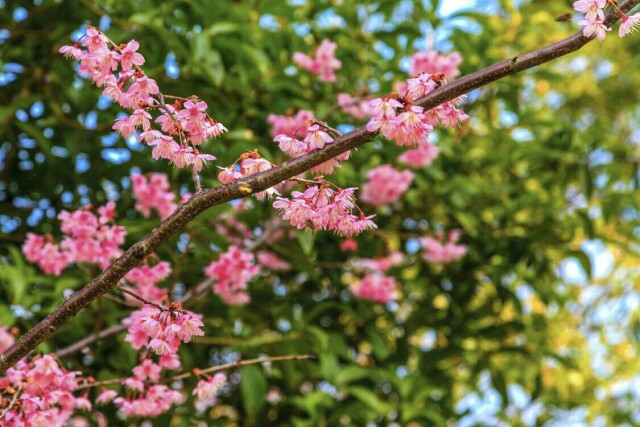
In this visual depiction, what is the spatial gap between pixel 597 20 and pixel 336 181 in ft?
4.14

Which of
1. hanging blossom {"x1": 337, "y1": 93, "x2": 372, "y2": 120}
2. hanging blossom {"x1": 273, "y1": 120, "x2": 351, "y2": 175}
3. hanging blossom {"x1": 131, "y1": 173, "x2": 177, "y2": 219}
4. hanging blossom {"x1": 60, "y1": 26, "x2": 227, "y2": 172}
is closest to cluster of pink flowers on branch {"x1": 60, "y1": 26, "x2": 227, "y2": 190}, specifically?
hanging blossom {"x1": 60, "y1": 26, "x2": 227, "y2": 172}

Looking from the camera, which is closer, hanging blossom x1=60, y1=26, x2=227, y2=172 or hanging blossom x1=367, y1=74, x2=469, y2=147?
hanging blossom x1=367, y1=74, x2=469, y2=147

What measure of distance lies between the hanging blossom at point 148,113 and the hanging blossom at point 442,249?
1478 millimetres

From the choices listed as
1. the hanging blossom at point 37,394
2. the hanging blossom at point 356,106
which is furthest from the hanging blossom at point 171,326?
the hanging blossom at point 356,106

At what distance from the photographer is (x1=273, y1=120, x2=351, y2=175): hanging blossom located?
1.23 m

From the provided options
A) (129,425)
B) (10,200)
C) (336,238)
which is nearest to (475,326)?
(336,238)

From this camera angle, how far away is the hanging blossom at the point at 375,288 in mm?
2740

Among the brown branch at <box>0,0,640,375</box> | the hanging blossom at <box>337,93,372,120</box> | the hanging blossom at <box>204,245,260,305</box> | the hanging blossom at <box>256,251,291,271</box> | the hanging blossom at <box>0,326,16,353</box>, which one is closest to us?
the brown branch at <box>0,0,640,375</box>

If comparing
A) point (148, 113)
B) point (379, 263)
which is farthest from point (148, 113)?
point (379, 263)

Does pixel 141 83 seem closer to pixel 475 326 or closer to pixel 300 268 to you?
pixel 300 268

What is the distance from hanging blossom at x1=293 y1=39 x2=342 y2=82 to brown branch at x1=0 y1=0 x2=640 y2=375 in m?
1.35

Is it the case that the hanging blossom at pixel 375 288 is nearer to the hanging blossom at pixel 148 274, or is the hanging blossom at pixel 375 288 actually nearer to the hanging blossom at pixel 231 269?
the hanging blossom at pixel 231 269

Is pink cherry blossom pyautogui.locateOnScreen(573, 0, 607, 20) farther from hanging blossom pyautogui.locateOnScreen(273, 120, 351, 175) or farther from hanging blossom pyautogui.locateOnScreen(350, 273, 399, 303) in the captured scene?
hanging blossom pyautogui.locateOnScreen(350, 273, 399, 303)

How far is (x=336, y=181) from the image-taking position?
2.48 m
